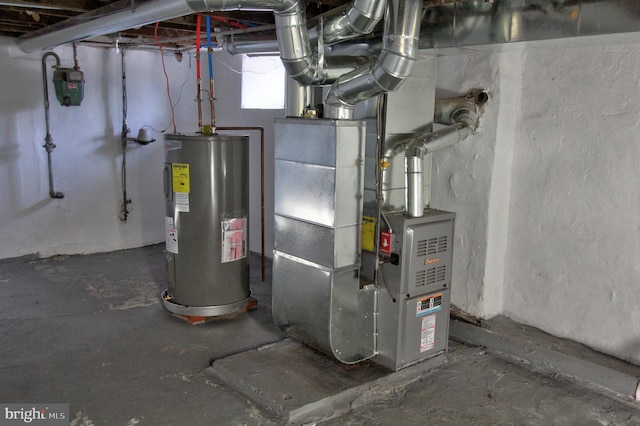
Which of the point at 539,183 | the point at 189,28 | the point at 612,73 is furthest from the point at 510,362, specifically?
the point at 189,28

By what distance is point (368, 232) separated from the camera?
9.08ft

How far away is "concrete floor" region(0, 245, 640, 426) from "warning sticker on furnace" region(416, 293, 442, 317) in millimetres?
287

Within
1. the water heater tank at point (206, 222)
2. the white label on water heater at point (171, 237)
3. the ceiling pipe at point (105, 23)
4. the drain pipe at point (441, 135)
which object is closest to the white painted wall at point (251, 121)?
the water heater tank at point (206, 222)

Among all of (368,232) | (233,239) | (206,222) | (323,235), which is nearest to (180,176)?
(206,222)

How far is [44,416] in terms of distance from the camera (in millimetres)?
2387

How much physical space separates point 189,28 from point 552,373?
322cm

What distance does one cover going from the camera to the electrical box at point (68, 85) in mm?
4508

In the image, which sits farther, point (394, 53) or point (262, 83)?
point (262, 83)

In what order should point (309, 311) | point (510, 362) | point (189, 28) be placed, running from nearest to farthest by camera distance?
point (309, 311) → point (510, 362) → point (189, 28)

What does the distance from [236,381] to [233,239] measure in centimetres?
104

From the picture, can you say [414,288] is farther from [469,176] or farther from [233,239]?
[233,239]

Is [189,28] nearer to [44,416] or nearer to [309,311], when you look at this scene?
[309,311]

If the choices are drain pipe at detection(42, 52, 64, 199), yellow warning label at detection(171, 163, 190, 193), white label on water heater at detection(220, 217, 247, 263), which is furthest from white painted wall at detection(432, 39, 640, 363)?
drain pipe at detection(42, 52, 64, 199)

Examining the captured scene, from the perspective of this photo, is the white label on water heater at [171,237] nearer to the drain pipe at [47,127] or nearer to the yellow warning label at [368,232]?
the yellow warning label at [368,232]
